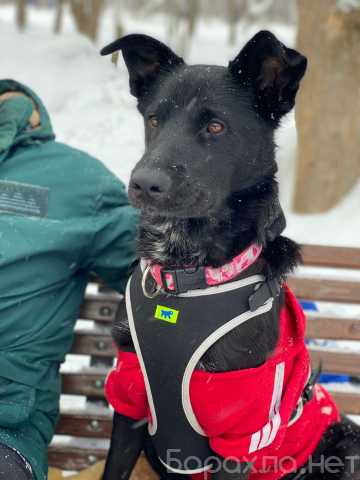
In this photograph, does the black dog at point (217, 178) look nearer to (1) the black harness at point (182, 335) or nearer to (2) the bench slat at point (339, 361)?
(1) the black harness at point (182, 335)

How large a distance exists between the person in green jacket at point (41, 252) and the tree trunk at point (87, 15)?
38.2ft

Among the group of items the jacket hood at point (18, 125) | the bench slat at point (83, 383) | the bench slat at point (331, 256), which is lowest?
the bench slat at point (83, 383)

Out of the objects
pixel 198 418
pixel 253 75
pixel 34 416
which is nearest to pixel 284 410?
pixel 198 418

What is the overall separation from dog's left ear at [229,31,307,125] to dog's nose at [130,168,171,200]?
50 centimetres

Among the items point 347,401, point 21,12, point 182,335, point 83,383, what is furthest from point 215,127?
point 21,12

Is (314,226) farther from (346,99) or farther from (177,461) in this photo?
(177,461)

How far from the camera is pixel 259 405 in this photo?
205 cm

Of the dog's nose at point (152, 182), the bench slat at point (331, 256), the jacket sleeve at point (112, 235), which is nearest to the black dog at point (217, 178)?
the dog's nose at point (152, 182)

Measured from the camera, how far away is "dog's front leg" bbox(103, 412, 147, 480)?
7.50 feet

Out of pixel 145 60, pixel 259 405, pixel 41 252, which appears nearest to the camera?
pixel 259 405

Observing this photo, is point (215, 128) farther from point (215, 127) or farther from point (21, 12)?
point (21, 12)

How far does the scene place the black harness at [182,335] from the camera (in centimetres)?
204

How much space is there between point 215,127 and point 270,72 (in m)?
0.28

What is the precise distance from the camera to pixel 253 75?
Answer: 7.02 feet
